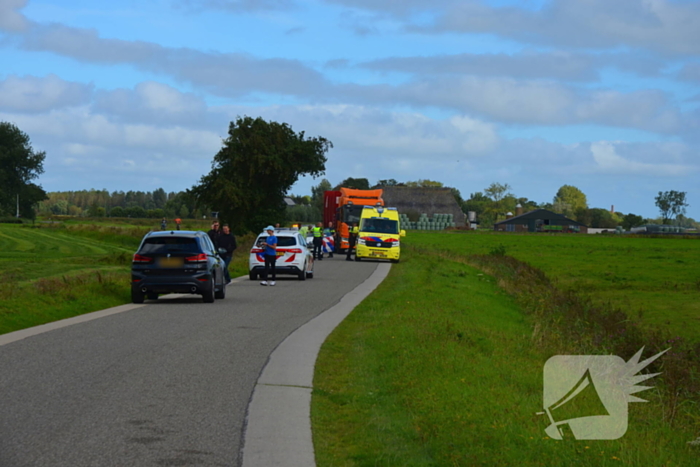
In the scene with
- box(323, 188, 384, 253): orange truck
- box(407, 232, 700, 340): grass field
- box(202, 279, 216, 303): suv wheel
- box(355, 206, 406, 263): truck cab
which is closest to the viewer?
box(202, 279, 216, 303): suv wheel

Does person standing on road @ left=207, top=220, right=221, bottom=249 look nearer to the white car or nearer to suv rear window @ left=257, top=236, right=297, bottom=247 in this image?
the white car

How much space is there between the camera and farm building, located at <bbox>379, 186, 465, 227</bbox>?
176 m

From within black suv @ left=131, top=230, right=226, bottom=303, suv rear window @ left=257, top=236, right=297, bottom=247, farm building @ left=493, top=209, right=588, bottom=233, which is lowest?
black suv @ left=131, top=230, right=226, bottom=303

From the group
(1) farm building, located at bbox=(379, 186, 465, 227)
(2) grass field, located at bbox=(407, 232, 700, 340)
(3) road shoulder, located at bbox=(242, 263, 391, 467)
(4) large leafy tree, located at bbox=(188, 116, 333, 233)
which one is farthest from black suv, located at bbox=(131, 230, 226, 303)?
(1) farm building, located at bbox=(379, 186, 465, 227)

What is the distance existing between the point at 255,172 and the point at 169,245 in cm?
4717

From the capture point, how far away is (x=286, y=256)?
29.8 m

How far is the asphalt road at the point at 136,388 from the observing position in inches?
274

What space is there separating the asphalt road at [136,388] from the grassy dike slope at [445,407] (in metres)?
0.95

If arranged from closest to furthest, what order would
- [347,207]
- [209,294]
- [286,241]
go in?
[209,294]
[286,241]
[347,207]

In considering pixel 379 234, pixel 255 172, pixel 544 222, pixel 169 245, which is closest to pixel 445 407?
pixel 169 245

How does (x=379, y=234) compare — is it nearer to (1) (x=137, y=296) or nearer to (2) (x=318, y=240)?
(2) (x=318, y=240)

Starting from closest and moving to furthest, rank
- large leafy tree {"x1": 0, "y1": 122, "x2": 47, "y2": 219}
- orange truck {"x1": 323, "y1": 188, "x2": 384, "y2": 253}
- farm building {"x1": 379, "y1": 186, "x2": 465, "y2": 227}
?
1. orange truck {"x1": 323, "y1": 188, "x2": 384, "y2": 253}
2. large leafy tree {"x1": 0, "y1": 122, "x2": 47, "y2": 219}
3. farm building {"x1": 379, "y1": 186, "x2": 465, "y2": 227}

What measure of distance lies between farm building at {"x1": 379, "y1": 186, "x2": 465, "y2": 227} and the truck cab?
130m

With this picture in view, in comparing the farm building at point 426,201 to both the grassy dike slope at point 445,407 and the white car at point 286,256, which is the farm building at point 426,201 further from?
the grassy dike slope at point 445,407
